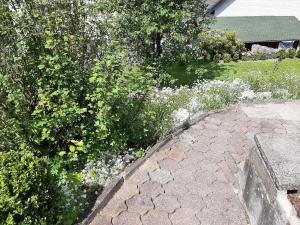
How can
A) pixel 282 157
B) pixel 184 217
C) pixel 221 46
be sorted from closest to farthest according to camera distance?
pixel 282 157, pixel 184 217, pixel 221 46

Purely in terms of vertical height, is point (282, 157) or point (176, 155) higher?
point (282, 157)

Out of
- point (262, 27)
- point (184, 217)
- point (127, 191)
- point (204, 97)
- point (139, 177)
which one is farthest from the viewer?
point (262, 27)

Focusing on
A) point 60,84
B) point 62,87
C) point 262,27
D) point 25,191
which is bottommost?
point 262,27

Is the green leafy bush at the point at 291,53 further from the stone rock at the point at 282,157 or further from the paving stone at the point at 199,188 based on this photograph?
the paving stone at the point at 199,188

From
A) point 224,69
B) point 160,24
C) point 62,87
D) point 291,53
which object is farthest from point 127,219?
point 291,53

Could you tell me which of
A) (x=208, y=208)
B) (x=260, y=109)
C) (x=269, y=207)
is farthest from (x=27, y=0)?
(x=260, y=109)

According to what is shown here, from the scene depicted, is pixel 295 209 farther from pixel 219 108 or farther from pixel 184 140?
pixel 219 108

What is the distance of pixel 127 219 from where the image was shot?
5.57 metres

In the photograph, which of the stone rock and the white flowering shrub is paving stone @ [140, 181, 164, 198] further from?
the stone rock

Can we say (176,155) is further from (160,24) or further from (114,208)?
(160,24)

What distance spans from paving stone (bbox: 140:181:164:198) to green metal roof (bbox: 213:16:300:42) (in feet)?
68.2

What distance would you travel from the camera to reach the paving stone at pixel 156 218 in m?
5.54

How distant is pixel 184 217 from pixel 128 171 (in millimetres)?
1384

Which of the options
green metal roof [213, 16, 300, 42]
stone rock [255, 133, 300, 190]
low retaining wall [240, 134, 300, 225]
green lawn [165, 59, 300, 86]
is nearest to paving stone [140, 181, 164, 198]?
low retaining wall [240, 134, 300, 225]
